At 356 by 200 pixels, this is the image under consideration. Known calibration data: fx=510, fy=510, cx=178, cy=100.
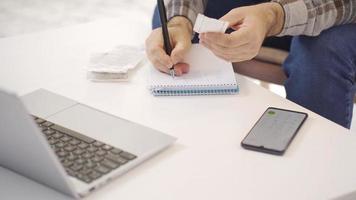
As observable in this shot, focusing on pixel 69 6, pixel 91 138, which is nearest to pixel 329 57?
pixel 91 138

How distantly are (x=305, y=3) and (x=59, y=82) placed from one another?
1.64 feet

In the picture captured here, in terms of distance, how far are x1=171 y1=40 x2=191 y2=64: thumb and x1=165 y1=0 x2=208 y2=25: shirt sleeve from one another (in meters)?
0.13

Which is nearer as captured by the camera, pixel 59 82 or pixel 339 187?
pixel 339 187

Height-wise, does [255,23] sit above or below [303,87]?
above

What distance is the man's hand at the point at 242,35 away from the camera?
880mm

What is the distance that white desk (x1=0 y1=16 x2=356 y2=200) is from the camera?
628 millimetres

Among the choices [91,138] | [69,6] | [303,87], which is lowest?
[69,6]

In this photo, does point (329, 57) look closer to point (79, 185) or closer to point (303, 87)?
point (303, 87)

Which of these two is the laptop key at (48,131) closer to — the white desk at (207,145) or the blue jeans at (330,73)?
the white desk at (207,145)

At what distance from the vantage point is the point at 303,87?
1.03 metres

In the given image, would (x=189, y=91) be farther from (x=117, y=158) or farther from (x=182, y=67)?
(x=117, y=158)

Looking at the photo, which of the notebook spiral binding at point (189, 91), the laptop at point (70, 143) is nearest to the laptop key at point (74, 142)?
the laptop at point (70, 143)

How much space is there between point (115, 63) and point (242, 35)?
0.88ft

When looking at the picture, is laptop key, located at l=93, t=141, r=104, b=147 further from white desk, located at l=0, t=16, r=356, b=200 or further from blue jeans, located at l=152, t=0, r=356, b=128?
blue jeans, located at l=152, t=0, r=356, b=128
